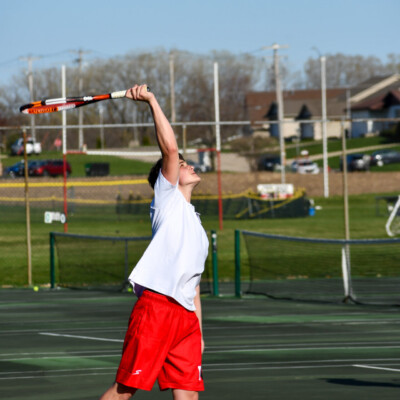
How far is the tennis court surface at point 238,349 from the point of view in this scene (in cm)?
823

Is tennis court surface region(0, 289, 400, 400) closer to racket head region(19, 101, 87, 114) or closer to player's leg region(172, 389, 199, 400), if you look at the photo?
player's leg region(172, 389, 199, 400)

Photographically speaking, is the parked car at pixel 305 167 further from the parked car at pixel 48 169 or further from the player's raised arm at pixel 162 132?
the player's raised arm at pixel 162 132

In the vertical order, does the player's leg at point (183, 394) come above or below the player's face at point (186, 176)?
below

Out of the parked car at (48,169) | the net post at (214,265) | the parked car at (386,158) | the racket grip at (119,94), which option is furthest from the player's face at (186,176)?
the parked car at (386,158)

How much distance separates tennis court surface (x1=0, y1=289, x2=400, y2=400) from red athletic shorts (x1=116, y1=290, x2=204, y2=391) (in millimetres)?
2326

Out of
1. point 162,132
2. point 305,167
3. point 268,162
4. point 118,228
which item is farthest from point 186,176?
point 268,162

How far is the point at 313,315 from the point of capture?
13.8m

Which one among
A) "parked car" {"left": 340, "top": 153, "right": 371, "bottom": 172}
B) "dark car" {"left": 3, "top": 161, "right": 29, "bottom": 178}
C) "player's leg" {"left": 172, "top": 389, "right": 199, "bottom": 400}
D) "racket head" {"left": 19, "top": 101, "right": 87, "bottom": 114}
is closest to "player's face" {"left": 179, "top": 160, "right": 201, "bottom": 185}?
"racket head" {"left": 19, "top": 101, "right": 87, "bottom": 114}

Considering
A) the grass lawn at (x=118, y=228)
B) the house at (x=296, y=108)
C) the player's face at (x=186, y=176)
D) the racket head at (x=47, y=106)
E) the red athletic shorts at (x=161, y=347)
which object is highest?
the house at (x=296, y=108)

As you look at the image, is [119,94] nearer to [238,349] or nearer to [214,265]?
[238,349]

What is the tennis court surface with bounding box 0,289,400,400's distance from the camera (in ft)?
27.0

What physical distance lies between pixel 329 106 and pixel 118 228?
70.0 metres

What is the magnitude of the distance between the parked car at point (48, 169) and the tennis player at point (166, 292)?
2740 centimetres

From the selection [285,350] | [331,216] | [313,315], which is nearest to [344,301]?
[313,315]
